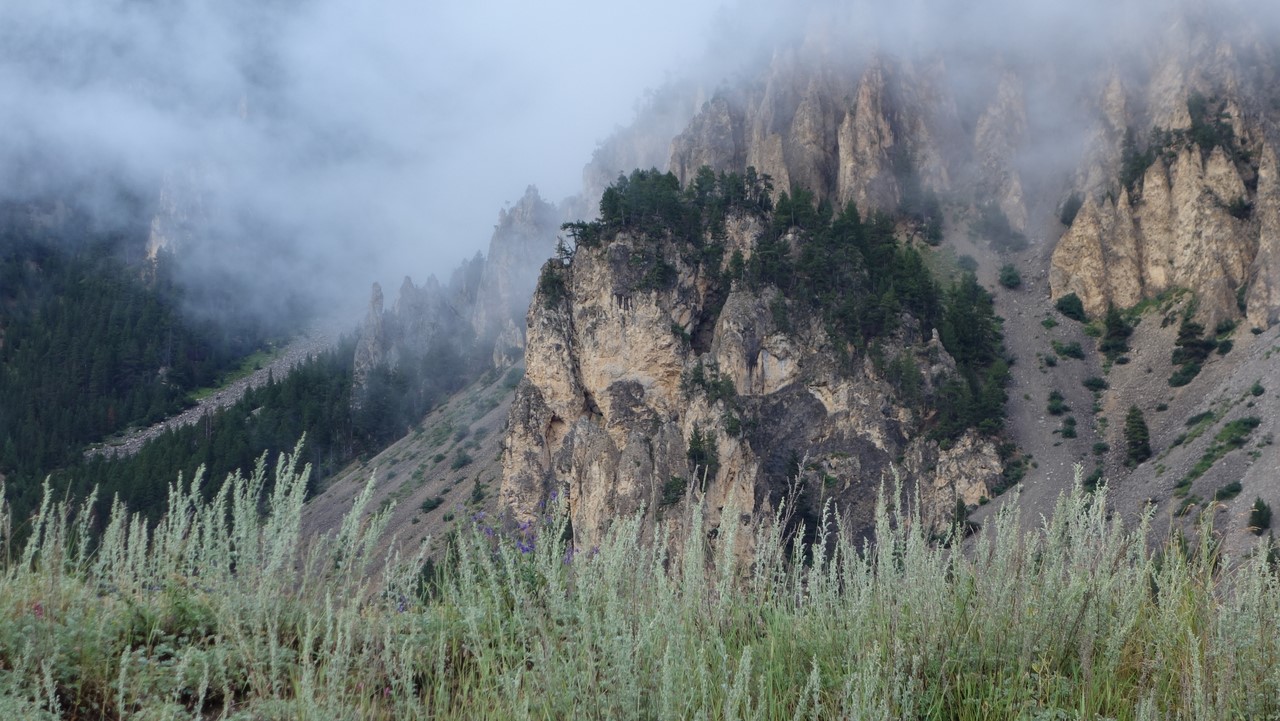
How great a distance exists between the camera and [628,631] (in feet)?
10.6

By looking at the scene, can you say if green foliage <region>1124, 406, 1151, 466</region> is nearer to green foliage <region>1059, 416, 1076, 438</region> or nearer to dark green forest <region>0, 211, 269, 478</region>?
green foliage <region>1059, 416, 1076, 438</region>

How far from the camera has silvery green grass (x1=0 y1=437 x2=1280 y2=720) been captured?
3.23 meters

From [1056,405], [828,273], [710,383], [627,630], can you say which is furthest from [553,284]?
[627,630]

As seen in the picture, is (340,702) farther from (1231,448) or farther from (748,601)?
(1231,448)

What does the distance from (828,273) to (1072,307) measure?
28.5 m

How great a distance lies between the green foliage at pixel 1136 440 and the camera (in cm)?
5847

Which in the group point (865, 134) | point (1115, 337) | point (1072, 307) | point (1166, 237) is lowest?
point (1115, 337)

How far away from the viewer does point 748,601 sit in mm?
4887

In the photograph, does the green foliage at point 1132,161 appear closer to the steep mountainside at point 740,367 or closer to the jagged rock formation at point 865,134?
the jagged rock formation at point 865,134

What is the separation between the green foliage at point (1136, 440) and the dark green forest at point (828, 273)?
8687mm

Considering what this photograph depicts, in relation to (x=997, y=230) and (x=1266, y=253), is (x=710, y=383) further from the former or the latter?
(x=997, y=230)

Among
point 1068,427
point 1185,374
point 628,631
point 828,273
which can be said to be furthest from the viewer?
point 828,273

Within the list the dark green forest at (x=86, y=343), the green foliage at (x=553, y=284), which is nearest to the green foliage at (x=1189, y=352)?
the green foliage at (x=553, y=284)

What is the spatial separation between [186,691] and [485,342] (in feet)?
449
